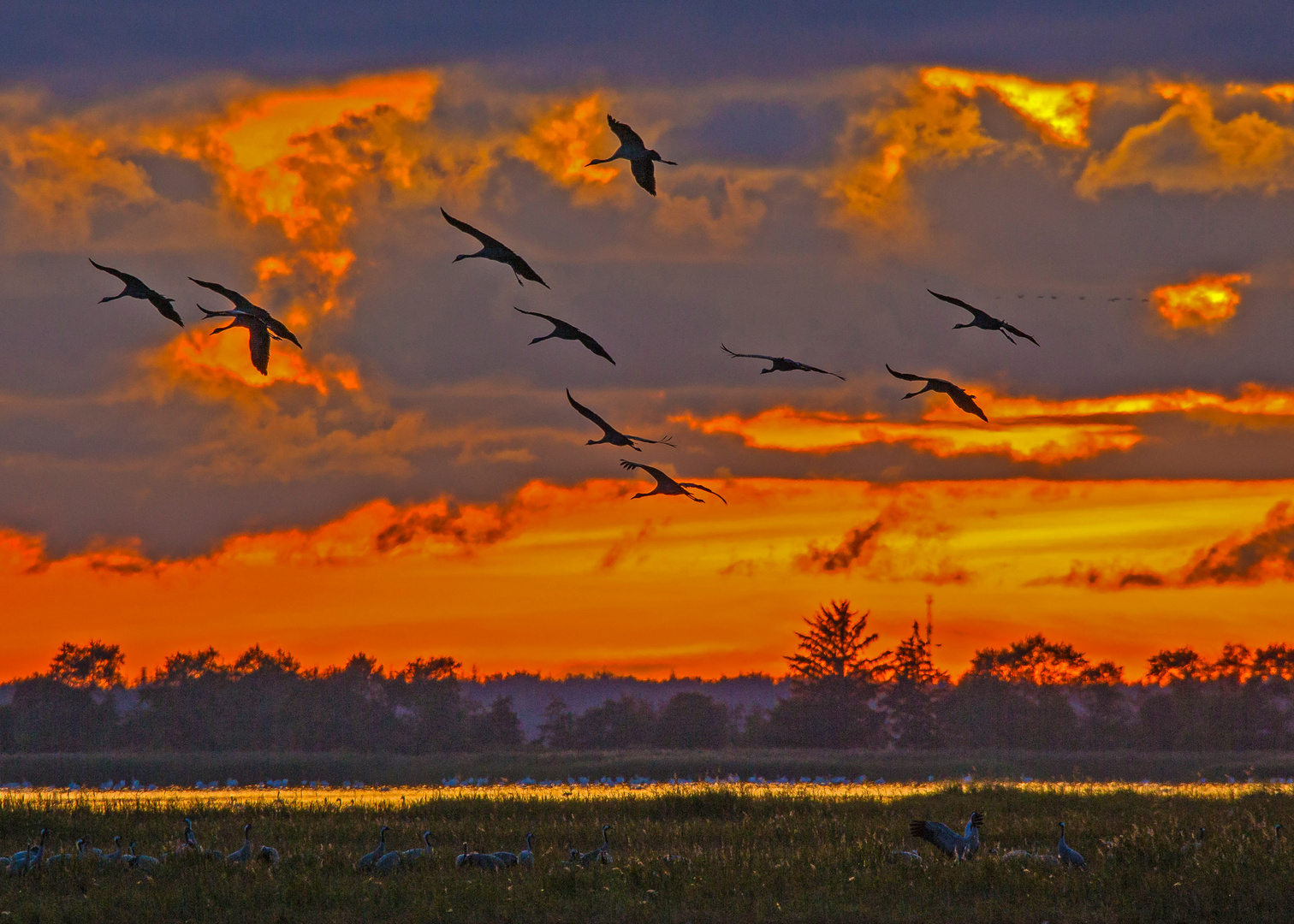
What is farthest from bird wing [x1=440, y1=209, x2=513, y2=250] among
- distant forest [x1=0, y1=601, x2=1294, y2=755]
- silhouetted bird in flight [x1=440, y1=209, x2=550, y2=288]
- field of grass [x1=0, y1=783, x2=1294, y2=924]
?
distant forest [x1=0, y1=601, x2=1294, y2=755]

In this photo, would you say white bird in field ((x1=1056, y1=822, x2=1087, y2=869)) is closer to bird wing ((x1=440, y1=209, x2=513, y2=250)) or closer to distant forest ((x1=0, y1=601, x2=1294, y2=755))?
bird wing ((x1=440, y1=209, x2=513, y2=250))

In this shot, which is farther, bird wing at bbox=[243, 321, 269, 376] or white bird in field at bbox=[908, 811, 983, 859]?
white bird in field at bbox=[908, 811, 983, 859]

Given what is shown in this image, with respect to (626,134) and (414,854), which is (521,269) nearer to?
(626,134)

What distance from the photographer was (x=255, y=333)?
18.9m

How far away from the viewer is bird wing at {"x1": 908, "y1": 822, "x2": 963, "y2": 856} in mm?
21984

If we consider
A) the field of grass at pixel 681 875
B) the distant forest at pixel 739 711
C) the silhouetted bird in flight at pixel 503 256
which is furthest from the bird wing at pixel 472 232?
the distant forest at pixel 739 711

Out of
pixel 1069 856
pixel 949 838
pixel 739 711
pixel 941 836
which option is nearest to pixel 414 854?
pixel 941 836

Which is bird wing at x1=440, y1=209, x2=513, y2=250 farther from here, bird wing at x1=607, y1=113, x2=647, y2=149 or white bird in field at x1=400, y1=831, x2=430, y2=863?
white bird in field at x1=400, y1=831, x2=430, y2=863

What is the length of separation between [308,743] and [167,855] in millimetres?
81321

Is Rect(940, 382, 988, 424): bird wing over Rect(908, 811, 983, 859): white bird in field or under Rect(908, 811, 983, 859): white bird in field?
over

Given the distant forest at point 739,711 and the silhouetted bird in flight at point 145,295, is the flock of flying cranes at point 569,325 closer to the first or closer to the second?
Result: the silhouetted bird in flight at point 145,295

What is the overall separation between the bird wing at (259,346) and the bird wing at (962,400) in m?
8.45

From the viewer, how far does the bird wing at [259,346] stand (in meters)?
18.5

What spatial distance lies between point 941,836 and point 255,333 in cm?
1158
